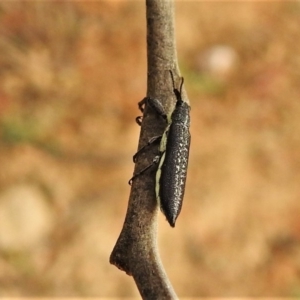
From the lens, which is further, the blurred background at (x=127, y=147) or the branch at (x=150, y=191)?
the blurred background at (x=127, y=147)

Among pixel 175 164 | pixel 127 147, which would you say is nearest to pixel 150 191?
pixel 175 164

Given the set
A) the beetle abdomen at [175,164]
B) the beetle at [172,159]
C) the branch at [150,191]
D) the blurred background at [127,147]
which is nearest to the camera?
the branch at [150,191]

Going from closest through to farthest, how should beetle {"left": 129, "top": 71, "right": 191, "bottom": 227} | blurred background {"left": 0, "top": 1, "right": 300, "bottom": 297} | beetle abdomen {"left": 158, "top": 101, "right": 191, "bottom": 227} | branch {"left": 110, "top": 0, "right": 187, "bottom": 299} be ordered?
1. branch {"left": 110, "top": 0, "right": 187, "bottom": 299}
2. beetle {"left": 129, "top": 71, "right": 191, "bottom": 227}
3. beetle abdomen {"left": 158, "top": 101, "right": 191, "bottom": 227}
4. blurred background {"left": 0, "top": 1, "right": 300, "bottom": 297}

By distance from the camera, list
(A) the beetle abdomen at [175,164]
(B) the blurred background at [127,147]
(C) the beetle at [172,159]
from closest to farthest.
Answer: (C) the beetle at [172,159] < (A) the beetle abdomen at [175,164] < (B) the blurred background at [127,147]

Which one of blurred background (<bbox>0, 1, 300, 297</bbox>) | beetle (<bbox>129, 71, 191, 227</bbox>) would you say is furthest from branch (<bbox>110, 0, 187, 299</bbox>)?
blurred background (<bbox>0, 1, 300, 297</bbox>)

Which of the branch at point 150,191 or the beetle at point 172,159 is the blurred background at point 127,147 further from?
the branch at point 150,191

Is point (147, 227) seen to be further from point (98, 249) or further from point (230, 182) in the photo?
point (230, 182)

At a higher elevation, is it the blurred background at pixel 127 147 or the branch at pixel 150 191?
the blurred background at pixel 127 147

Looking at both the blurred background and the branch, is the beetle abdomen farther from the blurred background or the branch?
the blurred background

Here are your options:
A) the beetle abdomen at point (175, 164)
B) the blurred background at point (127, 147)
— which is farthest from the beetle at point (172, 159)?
the blurred background at point (127, 147)
